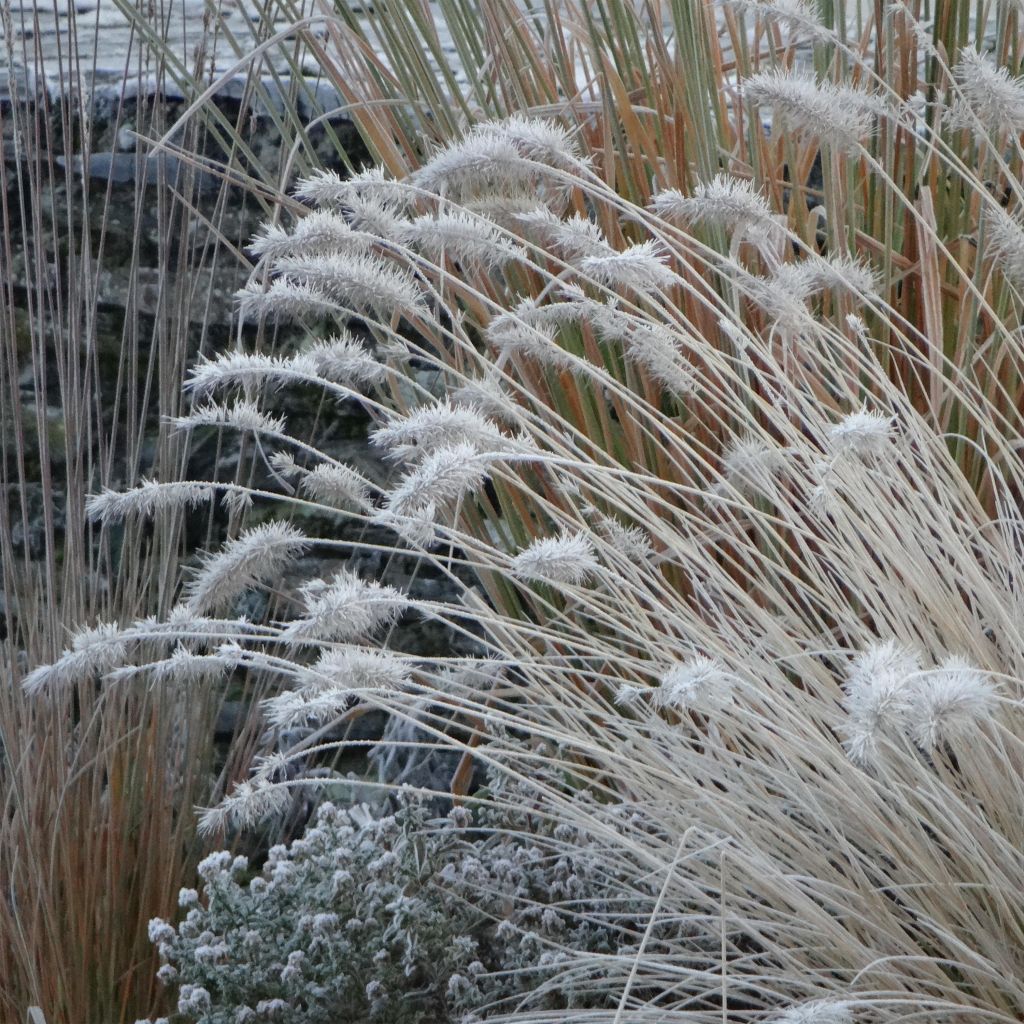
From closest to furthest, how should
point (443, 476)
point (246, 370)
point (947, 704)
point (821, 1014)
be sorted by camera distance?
point (947, 704) < point (821, 1014) < point (443, 476) < point (246, 370)

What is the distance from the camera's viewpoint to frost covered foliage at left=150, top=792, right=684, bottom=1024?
4.25ft

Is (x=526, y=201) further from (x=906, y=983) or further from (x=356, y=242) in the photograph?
(x=906, y=983)

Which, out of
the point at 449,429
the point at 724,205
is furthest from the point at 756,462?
the point at 449,429

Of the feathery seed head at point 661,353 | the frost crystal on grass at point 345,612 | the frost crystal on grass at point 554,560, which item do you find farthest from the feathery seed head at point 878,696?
the feathery seed head at point 661,353

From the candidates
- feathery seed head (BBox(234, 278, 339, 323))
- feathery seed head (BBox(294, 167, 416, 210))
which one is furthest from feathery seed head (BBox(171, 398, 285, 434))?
feathery seed head (BBox(294, 167, 416, 210))

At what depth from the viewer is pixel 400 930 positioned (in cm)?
131

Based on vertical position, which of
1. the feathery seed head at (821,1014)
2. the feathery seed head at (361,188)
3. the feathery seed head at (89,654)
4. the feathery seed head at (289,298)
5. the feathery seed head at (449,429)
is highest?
the feathery seed head at (361,188)

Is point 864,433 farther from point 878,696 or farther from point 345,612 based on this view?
point 345,612

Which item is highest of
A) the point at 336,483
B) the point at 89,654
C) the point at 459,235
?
the point at 459,235

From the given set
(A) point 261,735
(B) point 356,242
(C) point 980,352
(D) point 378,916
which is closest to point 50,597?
(A) point 261,735

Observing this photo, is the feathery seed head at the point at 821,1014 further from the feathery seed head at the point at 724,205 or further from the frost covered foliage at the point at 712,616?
the feathery seed head at the point at 724,205

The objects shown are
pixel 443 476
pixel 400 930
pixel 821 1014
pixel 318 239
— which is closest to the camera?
pixel 821 1014

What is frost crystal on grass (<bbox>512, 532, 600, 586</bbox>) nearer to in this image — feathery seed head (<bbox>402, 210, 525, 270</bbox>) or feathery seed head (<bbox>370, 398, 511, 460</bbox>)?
feathery seed head (<bbox>370, 398, 511, 460</bbox>)

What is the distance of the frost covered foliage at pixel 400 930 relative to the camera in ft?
4.25
